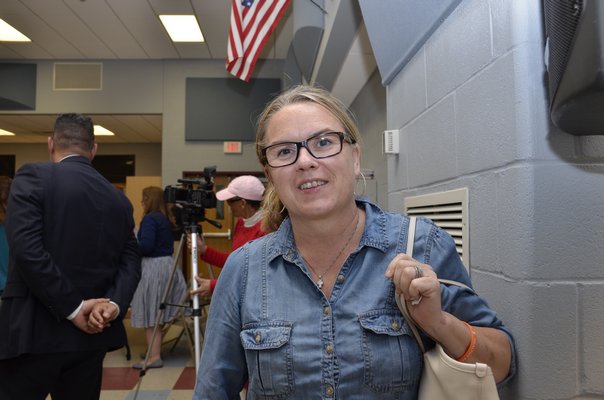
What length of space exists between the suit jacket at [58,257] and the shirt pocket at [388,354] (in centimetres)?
126

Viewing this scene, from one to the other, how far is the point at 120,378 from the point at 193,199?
1703 mm

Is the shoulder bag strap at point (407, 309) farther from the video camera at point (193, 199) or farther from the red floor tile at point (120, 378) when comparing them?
the red floor tile at point (120, 378)

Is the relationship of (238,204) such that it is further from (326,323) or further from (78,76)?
(78,76)

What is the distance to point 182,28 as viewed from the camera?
5.20m

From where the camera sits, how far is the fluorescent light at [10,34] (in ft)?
16.6

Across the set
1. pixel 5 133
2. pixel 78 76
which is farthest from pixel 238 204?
pixel 5 133

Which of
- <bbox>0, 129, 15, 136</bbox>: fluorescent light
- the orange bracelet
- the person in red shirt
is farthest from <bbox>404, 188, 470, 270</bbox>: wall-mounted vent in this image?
<bbox>0, 129, 15, 136</bbox>: fluorescent light

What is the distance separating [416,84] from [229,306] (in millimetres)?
1115

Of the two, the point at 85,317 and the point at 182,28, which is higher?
the point at 182,28

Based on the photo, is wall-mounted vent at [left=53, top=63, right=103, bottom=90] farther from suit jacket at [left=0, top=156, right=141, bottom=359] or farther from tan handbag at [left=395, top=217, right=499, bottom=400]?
tan handbag at [left=395, top=217, right=499, bottom=400]

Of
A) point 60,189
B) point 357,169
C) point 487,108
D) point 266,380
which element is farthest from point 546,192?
point 60,189

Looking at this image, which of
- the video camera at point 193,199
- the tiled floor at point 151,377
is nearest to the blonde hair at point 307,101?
the video camera at point 193,199

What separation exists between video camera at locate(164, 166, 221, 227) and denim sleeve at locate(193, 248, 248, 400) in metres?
1.56

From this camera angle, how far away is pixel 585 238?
3.17ft
